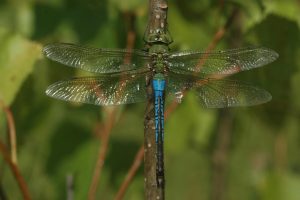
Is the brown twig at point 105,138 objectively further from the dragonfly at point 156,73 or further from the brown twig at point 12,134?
the brown twig at point 12,134

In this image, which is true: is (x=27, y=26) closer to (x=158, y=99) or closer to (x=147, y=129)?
(x=158, y=99)

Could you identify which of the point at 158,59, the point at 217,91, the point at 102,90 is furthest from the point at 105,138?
the point at 217,91

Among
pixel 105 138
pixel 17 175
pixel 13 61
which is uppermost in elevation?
pixel 13 61

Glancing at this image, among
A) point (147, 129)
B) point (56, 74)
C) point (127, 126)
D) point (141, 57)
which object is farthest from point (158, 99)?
point (127, 126)

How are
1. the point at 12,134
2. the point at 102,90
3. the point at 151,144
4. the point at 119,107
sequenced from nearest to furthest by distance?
the point at 151,144 → the point at 12,134 → the point at 102,90 → the point at 119,107

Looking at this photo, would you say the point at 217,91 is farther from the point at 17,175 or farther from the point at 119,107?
the point at 17,175

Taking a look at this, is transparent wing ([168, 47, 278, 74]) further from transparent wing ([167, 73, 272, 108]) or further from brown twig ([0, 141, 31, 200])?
brown twig ([0, 141, 31, 200])
